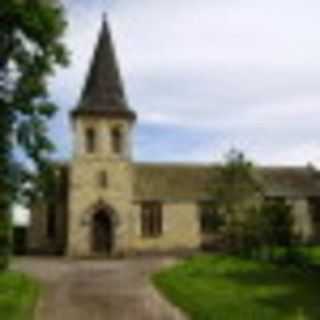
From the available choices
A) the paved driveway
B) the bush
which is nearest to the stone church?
the paved driveway

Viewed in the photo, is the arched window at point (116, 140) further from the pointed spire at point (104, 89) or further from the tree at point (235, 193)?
the tree at point (235, 193)

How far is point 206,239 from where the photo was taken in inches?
2506

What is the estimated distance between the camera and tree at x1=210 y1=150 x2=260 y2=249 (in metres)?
55.4

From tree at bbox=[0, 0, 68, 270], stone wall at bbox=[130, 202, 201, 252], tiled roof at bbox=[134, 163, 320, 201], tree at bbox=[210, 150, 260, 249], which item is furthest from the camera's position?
tiled roof at bbox=[134, 163, 320, 201]

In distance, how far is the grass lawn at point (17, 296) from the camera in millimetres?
25592

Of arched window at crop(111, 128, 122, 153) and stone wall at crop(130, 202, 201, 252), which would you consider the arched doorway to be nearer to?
stone wall at crop(130, 202, 201, 252)

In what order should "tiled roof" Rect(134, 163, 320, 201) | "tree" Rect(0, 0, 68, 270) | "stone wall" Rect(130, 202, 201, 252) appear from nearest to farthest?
"tree" Rect(0, 0, 68, 270) < "stone wall" Rect(130, 202, 201, 252) < "tiled roof" Rect(134, 163, 320, 201)

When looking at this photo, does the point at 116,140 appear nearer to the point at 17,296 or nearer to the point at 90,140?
the point at 90,140

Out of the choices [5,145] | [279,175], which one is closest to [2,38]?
[5,145]

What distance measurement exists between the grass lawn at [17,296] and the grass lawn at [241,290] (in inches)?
189

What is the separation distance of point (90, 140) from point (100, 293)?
29967 mm

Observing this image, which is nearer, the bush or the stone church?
the bush

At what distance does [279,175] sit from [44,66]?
45.1m

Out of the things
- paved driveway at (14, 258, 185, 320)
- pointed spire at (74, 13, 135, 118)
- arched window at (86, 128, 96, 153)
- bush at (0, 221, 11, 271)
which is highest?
pointed spire at (74, 13, 135, 118)
